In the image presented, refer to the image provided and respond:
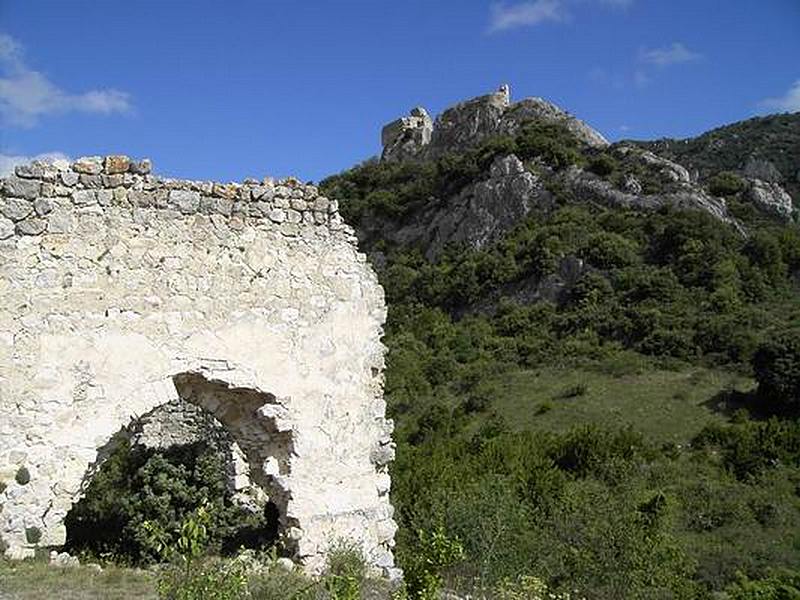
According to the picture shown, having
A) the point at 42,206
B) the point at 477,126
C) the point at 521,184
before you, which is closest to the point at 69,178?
the point at 42,206

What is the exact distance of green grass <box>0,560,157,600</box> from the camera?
17.4ft

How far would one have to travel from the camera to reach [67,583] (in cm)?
568

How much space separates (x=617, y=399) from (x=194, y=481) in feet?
50.9

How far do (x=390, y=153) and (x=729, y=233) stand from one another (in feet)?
76.6

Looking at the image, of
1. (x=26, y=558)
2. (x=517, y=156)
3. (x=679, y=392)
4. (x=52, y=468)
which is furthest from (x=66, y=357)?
(x=517, y=156)

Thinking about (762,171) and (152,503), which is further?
→ (762,171)

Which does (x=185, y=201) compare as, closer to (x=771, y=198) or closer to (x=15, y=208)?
(x=15, y=208)

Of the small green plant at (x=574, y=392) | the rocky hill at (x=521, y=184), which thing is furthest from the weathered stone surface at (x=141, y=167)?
the rocky hill at (x=521, y=184)

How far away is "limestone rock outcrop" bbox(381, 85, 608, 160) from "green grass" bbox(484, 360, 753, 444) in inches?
645

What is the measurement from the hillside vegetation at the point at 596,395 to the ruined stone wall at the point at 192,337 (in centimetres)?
161

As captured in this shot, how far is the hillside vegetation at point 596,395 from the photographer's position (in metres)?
9.41

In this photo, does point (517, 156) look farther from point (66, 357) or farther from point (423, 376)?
point (66, 357)

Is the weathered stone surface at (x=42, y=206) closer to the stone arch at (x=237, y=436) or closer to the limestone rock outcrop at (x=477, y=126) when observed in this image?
the stone arch at (x=237, y=436)

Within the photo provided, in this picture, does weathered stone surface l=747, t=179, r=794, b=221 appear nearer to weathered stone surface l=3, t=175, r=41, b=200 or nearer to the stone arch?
the stone arch
